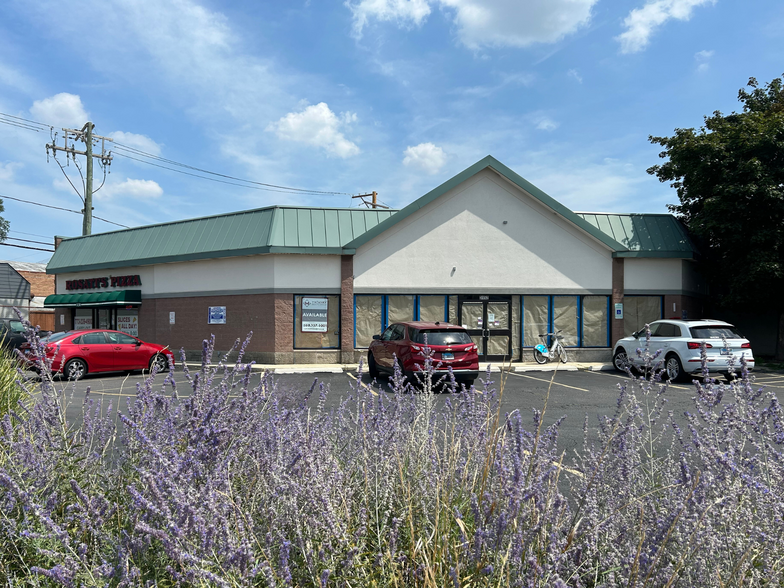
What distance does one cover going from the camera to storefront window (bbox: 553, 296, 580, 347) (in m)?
21.8

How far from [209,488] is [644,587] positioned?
6.20ft

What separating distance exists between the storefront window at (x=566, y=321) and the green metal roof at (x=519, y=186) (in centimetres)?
286

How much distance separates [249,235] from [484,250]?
8854mm

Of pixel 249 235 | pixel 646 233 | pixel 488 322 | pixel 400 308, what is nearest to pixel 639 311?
pixel 646 233

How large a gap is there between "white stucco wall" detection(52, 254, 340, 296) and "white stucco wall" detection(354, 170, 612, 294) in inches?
50.9

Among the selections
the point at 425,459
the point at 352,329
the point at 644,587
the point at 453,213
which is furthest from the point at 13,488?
the point at 453,213

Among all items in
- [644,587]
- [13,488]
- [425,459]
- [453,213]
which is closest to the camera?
[644,587]

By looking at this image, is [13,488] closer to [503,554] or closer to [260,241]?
[503,554]

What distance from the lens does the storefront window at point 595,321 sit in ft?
72.0

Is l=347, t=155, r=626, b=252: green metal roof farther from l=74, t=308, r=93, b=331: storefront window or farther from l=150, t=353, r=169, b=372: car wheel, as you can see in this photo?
l=74, t=308, r=93, b=331: storefront window

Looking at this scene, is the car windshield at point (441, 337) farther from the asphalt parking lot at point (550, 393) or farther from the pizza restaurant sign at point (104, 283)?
the pizza restaurant sign at point (104, 283)

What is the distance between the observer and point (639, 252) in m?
22.0

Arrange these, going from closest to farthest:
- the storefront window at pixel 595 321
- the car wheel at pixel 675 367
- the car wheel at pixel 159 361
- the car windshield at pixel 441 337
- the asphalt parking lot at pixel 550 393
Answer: the car wheel at pixel 159 361 → the asphalt parking lot at pixel 550 393 → the car windshield at pixel 441 337 → the car wheel at pixel 675 367 → the storefront window at pixel 595 321

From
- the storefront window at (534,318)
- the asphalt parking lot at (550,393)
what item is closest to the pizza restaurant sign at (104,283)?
the asphalt parking lot at (550,393)
